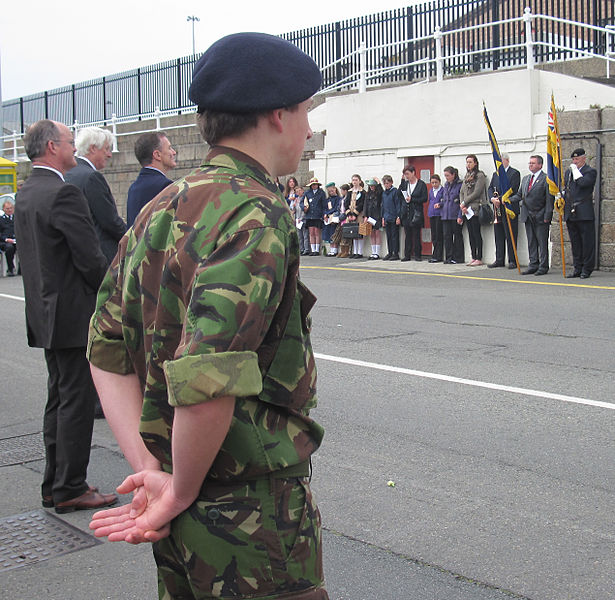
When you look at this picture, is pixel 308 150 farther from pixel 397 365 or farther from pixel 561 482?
pixel 561 482

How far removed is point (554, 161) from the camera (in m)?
15.5

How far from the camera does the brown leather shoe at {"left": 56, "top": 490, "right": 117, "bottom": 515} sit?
15.4 feet

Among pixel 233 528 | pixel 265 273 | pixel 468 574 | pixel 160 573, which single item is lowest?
pixel 468 574

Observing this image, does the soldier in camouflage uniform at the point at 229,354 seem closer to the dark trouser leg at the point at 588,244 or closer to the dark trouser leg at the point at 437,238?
the dark trouser leg at the point at 588,244

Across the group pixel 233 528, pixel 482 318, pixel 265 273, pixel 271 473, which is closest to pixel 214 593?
pixel 233 528

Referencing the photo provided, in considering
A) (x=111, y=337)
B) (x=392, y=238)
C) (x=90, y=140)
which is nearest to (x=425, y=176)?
(x=392, y=238)

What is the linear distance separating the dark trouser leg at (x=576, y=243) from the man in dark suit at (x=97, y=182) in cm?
1067

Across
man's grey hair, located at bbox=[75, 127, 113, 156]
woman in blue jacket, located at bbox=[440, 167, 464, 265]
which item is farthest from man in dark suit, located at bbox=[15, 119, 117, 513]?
woman in blue jacket, located at bbox=[440, 167, 464, 265]

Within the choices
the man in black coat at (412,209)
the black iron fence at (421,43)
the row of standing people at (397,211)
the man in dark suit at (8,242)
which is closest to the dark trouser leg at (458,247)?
the row of standing people at (397,211)

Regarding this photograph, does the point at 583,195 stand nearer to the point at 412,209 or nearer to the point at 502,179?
the point at 502,179

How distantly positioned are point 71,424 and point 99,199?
6.95 feet

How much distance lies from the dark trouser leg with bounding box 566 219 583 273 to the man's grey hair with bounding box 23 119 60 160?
11974mm

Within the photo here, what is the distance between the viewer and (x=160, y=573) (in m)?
2.06

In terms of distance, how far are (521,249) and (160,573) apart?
16379 mm
